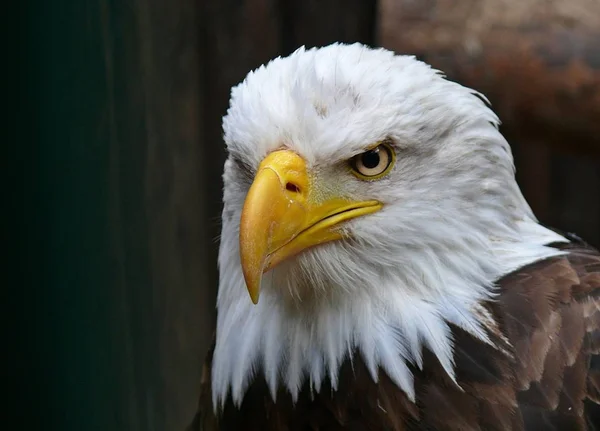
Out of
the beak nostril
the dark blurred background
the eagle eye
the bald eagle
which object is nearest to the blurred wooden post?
the dark blurred background

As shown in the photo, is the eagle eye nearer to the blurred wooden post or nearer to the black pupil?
the black pupil

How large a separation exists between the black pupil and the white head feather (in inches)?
1.2

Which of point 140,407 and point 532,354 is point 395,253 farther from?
point 140,407

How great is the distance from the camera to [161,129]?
5.99 ft

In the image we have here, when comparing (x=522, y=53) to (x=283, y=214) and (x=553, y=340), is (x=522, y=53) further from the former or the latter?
(x=283, y=214)

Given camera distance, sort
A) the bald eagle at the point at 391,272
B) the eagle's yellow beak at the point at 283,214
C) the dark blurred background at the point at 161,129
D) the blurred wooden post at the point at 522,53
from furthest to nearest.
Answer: the blurred wooden post at the point at 522,53
the bald eagle at the point at 391,272
the eagle's yellow beak at the point at 283,214
the dark blurred background at the point at 161,129

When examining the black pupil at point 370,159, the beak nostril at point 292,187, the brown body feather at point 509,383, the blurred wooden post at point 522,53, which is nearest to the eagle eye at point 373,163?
the black pupil at point 370,159

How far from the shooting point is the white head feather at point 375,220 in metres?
1.60

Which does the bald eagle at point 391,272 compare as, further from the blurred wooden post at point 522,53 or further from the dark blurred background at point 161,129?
the blurred wooden post at point 522,53

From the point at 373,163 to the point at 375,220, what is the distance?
0.10 meters

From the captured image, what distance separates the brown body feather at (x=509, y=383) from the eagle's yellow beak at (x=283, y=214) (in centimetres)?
28

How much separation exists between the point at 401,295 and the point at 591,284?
0.39m

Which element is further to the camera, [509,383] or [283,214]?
[509,383]

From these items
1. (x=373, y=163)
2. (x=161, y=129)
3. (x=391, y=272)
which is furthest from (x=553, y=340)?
(x=161, y=129)
